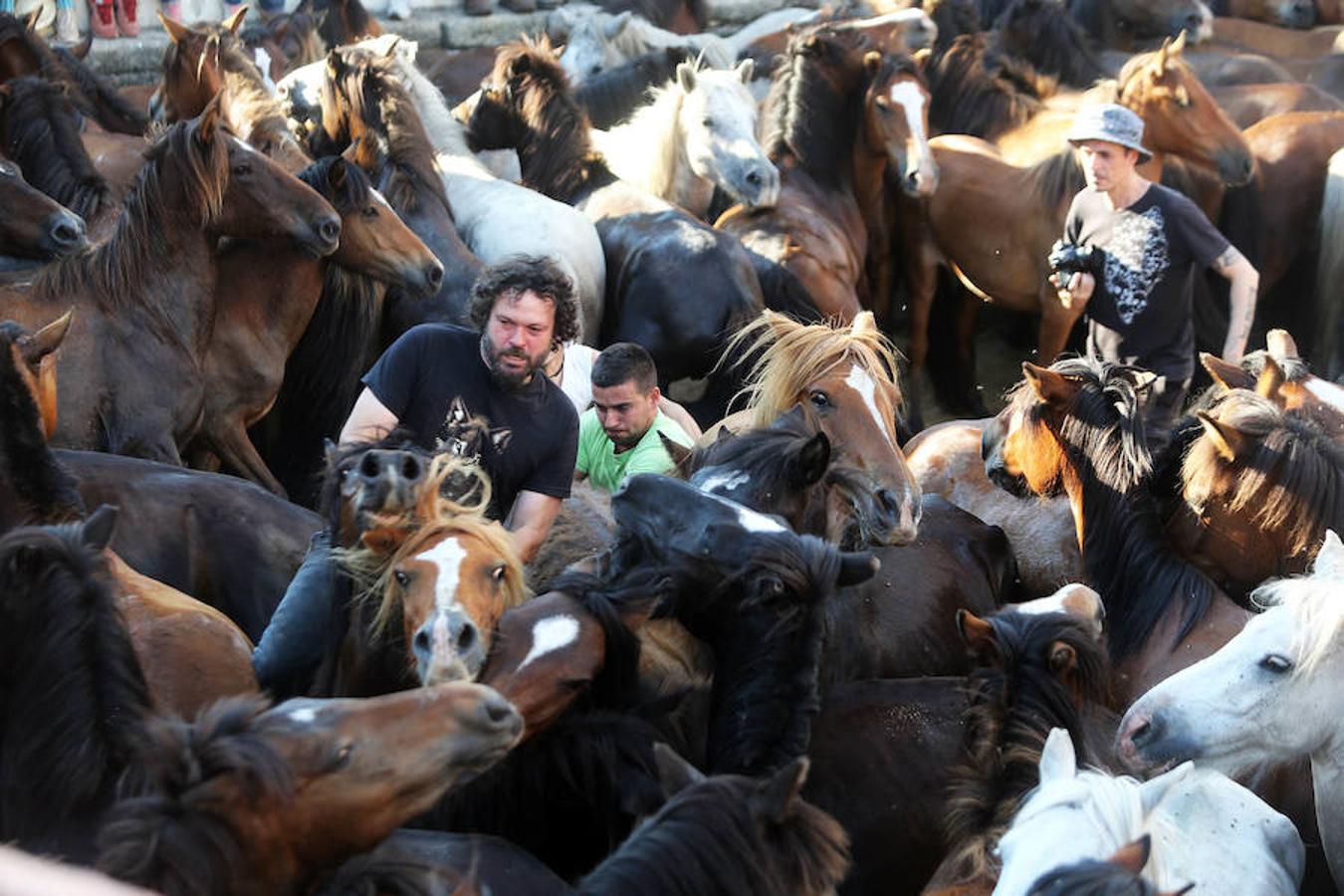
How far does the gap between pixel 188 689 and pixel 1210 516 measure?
257 cm

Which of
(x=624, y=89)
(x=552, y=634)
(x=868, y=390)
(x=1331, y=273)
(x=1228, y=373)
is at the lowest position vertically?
(x=1331, y=273)

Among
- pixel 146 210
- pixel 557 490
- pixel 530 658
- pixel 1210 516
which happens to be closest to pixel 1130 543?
pixel 1210 516

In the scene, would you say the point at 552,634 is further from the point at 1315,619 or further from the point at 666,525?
the point at 1315,619

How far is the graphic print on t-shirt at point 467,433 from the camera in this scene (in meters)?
4.15

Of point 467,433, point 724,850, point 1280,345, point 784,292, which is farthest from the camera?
point 784,292

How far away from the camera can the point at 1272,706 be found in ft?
10.4

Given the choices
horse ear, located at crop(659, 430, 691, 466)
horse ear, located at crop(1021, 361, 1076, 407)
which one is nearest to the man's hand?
horse ear, located at crop(1021, 361, 1076, 407)

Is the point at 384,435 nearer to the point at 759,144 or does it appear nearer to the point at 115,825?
the point at 115,825

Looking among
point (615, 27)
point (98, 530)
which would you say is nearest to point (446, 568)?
point (98, 530)

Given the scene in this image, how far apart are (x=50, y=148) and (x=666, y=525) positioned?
3.81m

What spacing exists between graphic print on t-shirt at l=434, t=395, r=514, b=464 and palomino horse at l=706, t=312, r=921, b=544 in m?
0.79

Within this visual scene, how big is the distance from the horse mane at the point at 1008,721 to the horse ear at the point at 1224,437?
901 millimetres

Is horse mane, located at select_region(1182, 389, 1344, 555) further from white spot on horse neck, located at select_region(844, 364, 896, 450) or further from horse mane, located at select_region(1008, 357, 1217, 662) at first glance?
white spot on horse neck, located at select_region(844, 364, 896, 450)

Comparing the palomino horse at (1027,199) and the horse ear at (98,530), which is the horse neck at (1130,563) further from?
the palomino horse at (1027,199)
